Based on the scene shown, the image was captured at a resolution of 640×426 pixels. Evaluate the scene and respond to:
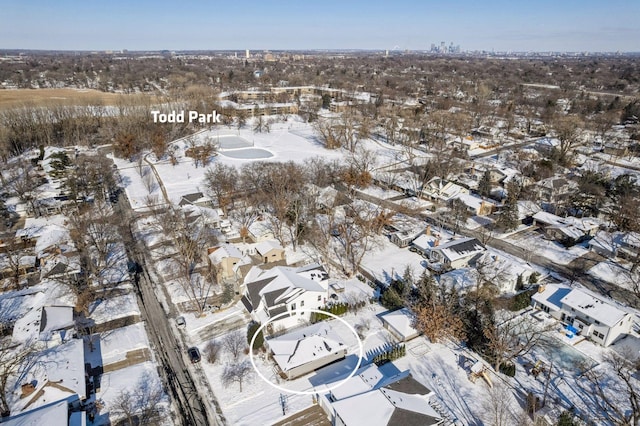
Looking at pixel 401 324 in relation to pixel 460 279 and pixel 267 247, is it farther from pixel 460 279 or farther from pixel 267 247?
pixel 267 247

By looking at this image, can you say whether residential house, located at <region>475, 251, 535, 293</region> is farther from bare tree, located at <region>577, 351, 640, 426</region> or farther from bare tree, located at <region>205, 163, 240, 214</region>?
bare tree, located at <region>205, 163, 240, 214</region>

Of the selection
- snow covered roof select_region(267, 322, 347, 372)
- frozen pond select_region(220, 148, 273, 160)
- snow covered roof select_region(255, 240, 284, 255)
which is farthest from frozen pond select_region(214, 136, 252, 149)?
snow covered roof select_region(267, 322, 347, 372)

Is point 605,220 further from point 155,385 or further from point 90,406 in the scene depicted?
point 90,406

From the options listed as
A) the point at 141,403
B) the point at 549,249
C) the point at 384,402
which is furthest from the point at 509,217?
the point at 141,403

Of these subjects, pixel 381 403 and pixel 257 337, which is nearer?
pixel 381 403

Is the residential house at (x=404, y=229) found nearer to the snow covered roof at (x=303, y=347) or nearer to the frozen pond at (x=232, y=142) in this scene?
the snow covered roof at (x=303, y=347)

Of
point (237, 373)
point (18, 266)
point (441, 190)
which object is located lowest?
point (237, 373)

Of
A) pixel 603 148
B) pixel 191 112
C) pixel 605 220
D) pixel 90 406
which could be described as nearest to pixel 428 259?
pixel 605 220
